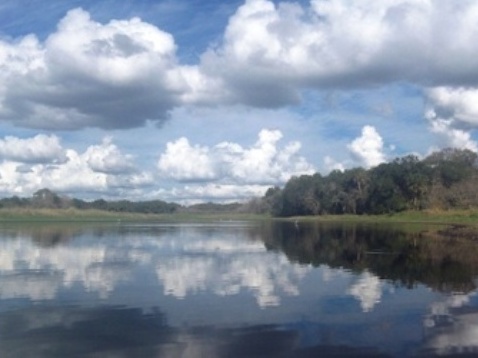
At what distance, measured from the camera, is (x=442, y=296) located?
94.0 feet

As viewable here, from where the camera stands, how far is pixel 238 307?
25.5m

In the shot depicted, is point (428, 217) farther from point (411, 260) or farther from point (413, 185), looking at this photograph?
point (411, 260)

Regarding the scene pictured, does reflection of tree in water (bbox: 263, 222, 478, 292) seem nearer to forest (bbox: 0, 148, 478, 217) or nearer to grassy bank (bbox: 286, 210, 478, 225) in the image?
grassy bank (bbox: 286, 210, 478, 225)

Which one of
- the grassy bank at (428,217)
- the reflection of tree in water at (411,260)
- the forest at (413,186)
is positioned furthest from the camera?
the forest at (413,186)

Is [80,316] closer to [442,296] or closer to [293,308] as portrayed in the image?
[293,308]

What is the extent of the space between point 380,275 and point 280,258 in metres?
12.7

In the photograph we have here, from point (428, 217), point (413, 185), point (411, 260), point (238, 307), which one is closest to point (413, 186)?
point (413, 185)

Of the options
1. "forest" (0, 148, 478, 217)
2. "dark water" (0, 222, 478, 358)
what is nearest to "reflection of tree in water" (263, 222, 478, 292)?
"dark water" (0, 222, 478, 358)

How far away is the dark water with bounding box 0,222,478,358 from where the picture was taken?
19.1m

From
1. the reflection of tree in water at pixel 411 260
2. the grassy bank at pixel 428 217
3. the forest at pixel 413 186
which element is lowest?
the reflection of tree in water at pixel 411 260

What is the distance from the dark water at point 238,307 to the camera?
1908 cm

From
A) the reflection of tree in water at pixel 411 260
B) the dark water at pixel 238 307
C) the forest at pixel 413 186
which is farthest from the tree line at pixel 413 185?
the dark water at pixel 238 307

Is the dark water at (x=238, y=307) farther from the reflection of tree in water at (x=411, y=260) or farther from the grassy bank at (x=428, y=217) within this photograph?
the grassy bank at (x=428, y=217)

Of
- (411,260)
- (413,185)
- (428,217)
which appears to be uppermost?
(413,185)
